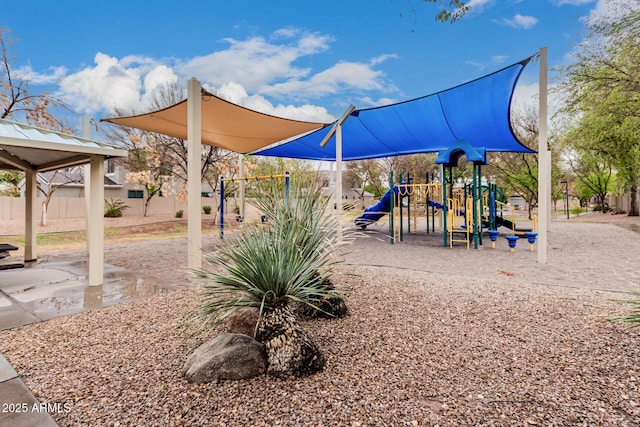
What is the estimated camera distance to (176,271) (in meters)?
4.87

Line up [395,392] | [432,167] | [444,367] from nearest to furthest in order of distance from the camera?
1. [395,392]
2. [444,367]
3. [432,167]

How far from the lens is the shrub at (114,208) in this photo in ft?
53.5

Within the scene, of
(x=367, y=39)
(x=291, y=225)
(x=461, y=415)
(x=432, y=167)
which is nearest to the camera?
(x=461, y=415)

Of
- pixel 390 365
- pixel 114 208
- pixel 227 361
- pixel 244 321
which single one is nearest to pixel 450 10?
pixel 390 365

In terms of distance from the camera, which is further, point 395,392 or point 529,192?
point 529,192

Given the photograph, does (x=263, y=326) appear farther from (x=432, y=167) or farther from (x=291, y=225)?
(x=432, y=167)

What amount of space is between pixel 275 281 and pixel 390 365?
2.75ft

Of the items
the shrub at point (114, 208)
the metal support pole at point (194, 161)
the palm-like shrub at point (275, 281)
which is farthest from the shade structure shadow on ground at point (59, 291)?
the shrub at point (114, 208)

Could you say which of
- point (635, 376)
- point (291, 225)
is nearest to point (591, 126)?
point (635, 376)

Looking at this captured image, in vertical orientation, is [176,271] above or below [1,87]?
below

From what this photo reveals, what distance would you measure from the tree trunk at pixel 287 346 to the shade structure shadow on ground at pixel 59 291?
2.24 meters

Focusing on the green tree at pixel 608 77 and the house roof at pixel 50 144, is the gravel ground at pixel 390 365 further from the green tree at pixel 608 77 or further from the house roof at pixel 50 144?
the green tree at pixel 608 77

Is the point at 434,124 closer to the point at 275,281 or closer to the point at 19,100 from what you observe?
the point at 275,281

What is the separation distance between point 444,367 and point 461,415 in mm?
421
